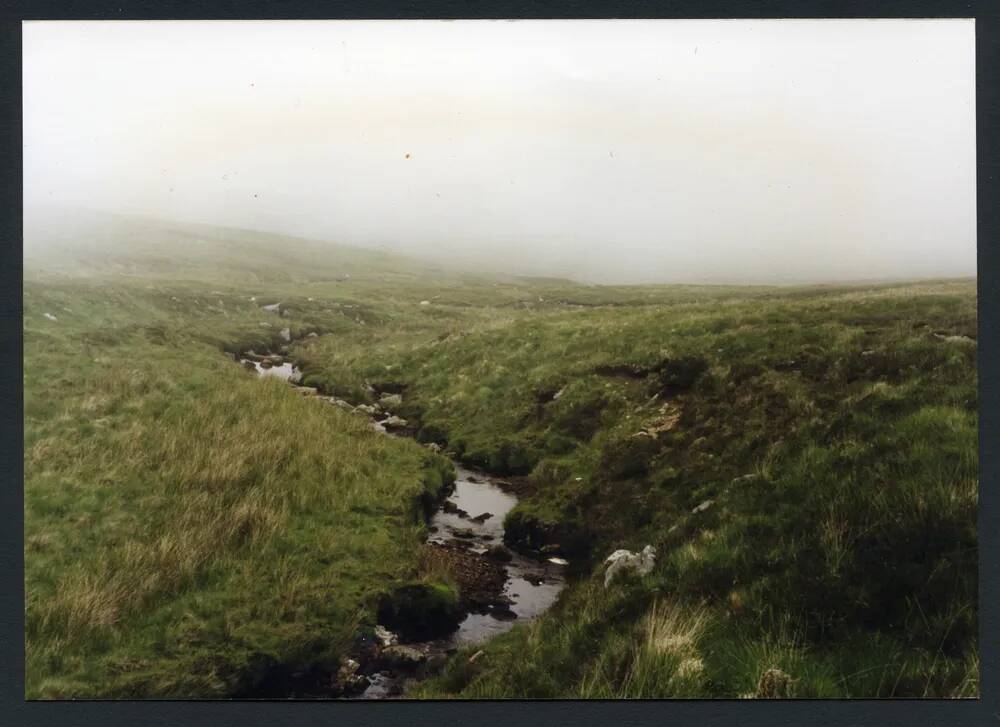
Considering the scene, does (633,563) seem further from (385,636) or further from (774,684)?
(385,636)

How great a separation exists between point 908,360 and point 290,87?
35.5 ft

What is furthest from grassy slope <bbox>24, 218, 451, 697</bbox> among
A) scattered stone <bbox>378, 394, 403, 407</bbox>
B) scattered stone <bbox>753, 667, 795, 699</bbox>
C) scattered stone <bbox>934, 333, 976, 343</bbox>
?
scattered stone <bbox>934, 333, 976, 343</bbox>

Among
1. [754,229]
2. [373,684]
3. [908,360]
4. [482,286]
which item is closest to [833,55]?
[754,229]

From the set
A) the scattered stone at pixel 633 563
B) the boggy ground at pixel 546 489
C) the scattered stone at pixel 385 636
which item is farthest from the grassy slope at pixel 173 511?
the scattered stone at pixel 633 563

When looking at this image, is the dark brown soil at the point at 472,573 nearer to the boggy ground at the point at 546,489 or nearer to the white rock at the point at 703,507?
the boggy ground at the point at 546,489

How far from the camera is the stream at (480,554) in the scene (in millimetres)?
8438

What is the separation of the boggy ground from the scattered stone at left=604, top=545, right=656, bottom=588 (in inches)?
10.0

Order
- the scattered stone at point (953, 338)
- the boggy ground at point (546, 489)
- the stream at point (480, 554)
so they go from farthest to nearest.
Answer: the scattered stone at point (953, 338) → the stream at point (480, 554) → the boggy ground at point (546, 489)

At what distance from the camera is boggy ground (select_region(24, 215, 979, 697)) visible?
7.10 metres

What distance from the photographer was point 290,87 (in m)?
9.88

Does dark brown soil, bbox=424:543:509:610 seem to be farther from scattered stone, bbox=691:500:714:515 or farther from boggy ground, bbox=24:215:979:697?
scattered stone, bbox=691:500:714:515

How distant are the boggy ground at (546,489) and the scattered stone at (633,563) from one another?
0.25 meters

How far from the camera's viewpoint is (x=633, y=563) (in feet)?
27.9

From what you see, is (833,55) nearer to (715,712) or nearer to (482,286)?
(482,286)
